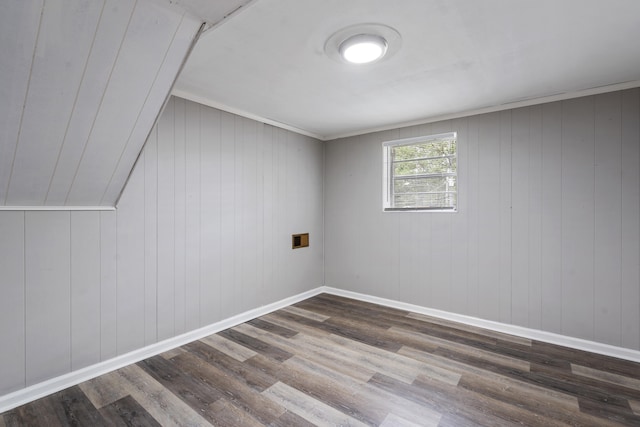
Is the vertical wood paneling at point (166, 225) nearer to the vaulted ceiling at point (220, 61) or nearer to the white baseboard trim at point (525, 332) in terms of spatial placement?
the vaulted ceiling at point (220, 61)

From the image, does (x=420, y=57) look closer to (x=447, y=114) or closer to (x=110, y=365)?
(x=447, y=114)

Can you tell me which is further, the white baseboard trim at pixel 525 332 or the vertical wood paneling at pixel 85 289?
the white baseboard trim at pixel 525 332

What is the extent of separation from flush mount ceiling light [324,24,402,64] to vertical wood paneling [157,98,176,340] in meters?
1.64

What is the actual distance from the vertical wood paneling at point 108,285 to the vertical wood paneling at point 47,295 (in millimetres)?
210

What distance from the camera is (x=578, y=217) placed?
9.57ft

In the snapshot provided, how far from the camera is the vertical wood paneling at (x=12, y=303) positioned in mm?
2043

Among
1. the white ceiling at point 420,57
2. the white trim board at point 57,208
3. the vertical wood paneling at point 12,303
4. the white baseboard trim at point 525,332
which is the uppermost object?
the white ceiling at point 420,57

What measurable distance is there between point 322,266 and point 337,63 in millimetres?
3104

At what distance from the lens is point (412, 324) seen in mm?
3473

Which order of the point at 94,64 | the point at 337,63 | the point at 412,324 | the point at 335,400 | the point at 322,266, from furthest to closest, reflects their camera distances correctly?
1. the point at 322,266
2. the point at 412,324
3. the point at 337,63
4. the point at 335,400
5. the point at 94,64

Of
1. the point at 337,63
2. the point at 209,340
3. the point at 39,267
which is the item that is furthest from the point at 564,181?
the point at 39,267

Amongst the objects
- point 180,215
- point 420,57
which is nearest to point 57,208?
point 180,215

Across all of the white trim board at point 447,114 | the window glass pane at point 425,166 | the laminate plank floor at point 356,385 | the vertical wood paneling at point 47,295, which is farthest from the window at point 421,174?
the vertical wood paneling at point 47,295

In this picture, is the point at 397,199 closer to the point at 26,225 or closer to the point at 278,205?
the point at 278,205
